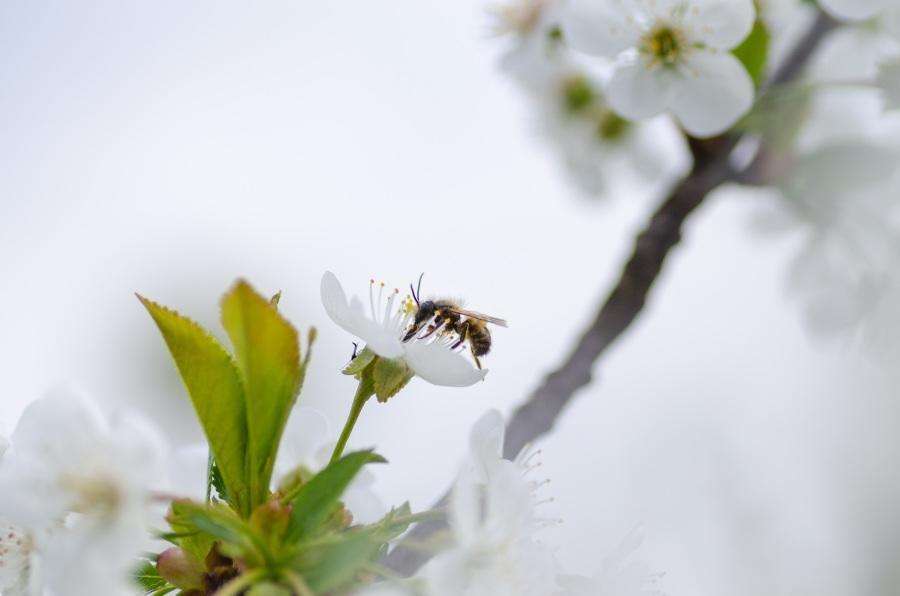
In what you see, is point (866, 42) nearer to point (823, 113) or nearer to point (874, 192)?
point (823, 113)

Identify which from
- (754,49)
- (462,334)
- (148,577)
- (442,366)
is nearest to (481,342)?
(462,334)

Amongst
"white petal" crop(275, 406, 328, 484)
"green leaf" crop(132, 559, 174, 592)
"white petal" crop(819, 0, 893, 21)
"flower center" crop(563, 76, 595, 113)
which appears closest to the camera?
"green leaf" crop(132, 559, 174, 592)

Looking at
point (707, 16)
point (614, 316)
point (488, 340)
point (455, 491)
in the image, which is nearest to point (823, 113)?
point (707, 16)

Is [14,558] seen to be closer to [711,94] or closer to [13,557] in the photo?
[13,557]

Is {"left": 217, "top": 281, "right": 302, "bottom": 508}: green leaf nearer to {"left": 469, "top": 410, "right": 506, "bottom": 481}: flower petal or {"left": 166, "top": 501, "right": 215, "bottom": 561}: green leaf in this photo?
{"left": 166, "top": 501, "right": 215, "bottom": 561}: green leaf

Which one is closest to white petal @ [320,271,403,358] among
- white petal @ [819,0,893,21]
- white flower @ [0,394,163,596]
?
white flower @ [0,394,163,596]

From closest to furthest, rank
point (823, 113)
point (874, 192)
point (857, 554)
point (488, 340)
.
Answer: point (488, 340) < point (874, 192) < point (823, 113) < point (857, 554)
